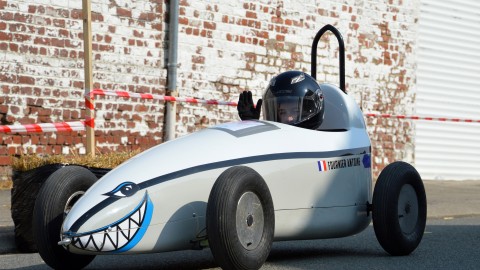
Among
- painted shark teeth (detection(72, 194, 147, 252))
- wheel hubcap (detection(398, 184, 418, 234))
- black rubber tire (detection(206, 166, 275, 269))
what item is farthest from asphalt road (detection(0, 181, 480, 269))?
painted shark teeth (detection(72, 194, 147, 252))

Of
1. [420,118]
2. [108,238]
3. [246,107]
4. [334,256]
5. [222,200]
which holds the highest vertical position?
[246,107]

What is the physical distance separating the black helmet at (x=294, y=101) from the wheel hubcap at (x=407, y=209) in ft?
2.95

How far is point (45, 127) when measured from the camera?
1337cm

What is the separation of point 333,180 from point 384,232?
1.94 ft

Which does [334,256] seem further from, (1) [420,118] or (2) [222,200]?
(1) [420,118]

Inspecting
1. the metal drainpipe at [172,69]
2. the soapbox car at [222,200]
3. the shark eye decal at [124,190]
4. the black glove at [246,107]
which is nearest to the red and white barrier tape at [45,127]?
the metal drainpipe at [172,69]

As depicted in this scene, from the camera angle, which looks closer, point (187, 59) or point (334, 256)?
point (334, 256)

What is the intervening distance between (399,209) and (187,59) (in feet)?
26.2

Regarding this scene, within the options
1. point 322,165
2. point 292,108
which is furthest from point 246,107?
point 322,165

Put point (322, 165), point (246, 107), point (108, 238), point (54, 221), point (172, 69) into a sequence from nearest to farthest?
point (108, 238) → point (54, 221) → point (322, 165) → point (246, 107) → point (172, 69)

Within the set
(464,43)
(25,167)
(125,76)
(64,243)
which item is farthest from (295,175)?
(464,43)

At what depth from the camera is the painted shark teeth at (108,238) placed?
643 centimetres

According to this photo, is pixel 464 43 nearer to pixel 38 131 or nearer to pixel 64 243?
pixel 38 131

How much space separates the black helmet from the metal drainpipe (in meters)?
7.34
